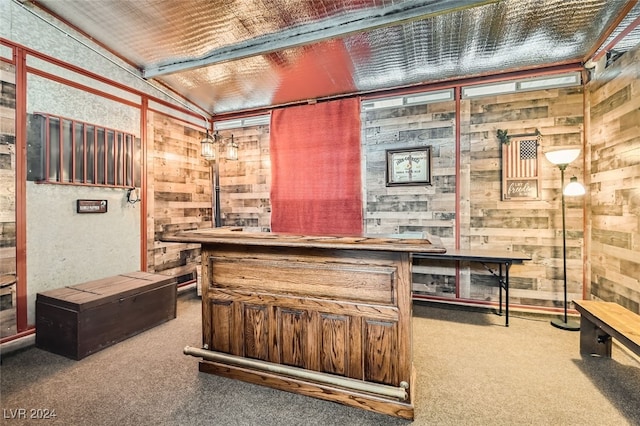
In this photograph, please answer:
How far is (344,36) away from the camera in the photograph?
2.76 meters

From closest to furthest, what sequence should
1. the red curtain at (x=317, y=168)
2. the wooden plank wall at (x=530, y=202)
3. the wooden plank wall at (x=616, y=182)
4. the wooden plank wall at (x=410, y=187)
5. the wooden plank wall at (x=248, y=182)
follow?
1. the wooden plank wall at (x=616, y=182)
2. the wooden plank wall at (x=530, y=202)
3. the wooden plank wall at (x=410, y=187)
4. the red curtain at (x=317, y=168)
5. the wooden plank wall at (x=248, y=182)

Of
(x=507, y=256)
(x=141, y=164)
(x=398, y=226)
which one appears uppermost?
(x=141, y=164)

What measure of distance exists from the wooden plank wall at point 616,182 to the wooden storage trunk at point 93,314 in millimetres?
4618

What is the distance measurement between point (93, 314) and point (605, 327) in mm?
4129

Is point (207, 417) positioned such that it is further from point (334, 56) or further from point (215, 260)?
point (334, 56)

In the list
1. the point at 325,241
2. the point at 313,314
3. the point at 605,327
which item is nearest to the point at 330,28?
the point at 325,241

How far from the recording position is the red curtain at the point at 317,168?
4160mm

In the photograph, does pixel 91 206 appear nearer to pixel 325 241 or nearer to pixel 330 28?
pixel 325 241

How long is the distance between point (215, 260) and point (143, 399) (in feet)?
3.38

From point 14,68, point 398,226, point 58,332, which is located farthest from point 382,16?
point 58,332

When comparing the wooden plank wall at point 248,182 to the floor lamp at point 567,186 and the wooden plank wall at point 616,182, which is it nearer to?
the floor lamp at point 567,186

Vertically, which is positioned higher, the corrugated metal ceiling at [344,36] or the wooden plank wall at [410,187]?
the corrugated metal ceiling at [344,36]

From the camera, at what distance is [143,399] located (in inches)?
78.1

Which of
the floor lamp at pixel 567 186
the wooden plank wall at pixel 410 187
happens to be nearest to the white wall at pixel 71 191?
the wooden plank wall at pixel 410 187
